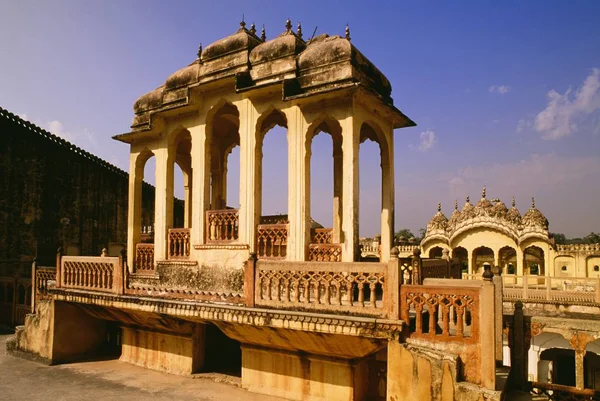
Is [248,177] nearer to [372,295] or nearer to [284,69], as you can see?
[284,69]

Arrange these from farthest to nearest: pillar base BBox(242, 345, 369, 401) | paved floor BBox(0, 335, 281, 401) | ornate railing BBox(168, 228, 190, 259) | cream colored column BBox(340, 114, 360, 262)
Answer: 1. ornate railing BBox(168, 228, 190, 259)
2. paved floor BBox(0, 335, 281, 401)
3. cream colored column BBox(340, 114, 360, 262)
4. pillar base BBox(242, 345, 369, 401)

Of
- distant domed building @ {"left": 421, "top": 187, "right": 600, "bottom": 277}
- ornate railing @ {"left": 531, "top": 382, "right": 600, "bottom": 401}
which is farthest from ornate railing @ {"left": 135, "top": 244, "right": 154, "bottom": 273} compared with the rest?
distant domed building @ {"left": 421, "top": 187, "right": 600, "bottom": 277}

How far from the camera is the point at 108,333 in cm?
1230

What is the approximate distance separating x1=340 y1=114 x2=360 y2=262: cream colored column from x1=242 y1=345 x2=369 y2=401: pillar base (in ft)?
6.45

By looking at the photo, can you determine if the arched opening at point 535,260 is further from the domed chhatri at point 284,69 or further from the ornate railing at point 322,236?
the ornate railing at point 322,236

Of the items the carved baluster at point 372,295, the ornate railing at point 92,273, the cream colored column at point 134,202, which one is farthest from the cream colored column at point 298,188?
the cream colored column at point 134,202

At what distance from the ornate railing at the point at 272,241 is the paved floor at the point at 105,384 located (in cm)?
280

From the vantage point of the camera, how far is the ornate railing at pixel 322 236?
8.87 meters

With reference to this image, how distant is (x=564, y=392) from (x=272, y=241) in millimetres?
5693

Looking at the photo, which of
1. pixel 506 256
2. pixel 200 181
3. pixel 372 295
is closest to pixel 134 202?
pixel 200 181

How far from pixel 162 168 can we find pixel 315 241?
476cm

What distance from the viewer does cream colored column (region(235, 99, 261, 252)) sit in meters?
9.30

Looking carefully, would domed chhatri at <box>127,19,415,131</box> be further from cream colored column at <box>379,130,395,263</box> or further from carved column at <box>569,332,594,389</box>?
carved column at <box>569,332,594,389</box>

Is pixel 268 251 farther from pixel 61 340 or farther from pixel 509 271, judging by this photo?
pixel 509 271
